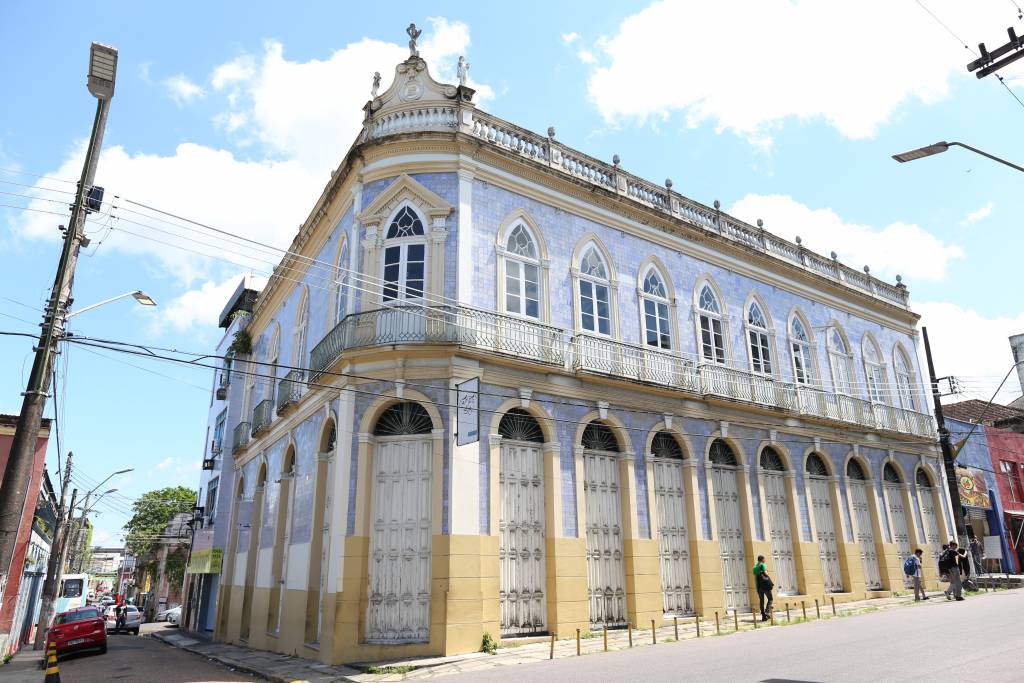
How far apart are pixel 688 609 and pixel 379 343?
911 cm

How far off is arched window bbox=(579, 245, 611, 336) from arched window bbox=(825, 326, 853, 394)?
9.58m

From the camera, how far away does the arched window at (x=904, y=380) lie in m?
24.0

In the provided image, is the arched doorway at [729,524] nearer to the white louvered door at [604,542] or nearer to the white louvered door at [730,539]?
the white louvered door at [730,539]

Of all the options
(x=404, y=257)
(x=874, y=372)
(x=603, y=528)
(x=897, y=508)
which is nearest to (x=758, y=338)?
(x=874, y=372)

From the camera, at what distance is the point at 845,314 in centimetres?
2281

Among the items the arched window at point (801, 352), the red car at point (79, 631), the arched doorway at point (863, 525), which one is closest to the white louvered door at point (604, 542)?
the arched window at point (801, 352)

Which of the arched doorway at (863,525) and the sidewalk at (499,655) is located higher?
the arched doorway at (863,525)

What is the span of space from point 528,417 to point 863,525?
12665 mm

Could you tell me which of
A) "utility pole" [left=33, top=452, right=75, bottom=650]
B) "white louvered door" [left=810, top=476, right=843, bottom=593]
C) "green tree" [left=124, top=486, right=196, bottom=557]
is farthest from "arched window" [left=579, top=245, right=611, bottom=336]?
"green tree" [left=124, top=486, right=196, bottom=557]

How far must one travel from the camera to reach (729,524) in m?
16.6

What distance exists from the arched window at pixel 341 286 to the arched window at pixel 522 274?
3596mm

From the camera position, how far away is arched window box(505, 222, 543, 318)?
1436cm

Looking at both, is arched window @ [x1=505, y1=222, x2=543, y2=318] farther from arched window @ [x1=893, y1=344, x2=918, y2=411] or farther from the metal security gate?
arched window @ [x1=893, y1=344, x2=918, y2=411]

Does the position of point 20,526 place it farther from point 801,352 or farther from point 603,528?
point 801,352
